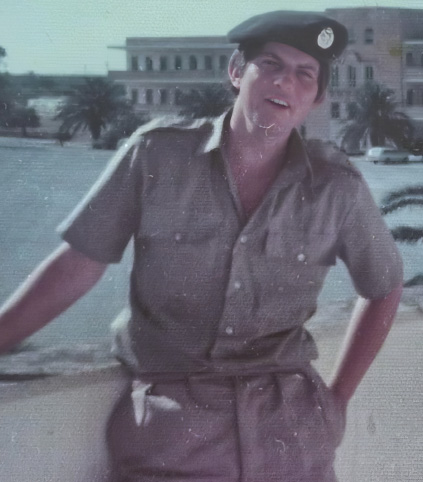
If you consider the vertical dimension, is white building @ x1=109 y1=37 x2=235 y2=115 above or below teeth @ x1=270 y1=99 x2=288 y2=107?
above

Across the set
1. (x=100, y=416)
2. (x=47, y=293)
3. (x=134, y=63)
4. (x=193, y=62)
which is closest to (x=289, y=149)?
(x=193, y=62)

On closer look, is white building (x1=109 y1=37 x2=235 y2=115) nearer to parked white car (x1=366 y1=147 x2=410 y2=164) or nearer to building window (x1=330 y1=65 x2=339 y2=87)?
building window (x1=330 y1=65 x2=339 y2=87)

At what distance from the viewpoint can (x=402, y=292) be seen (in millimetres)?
1606

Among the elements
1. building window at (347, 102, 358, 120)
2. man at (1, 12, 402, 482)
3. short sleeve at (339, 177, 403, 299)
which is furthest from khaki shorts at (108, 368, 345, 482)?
building window at (347, 102, 358, 120)

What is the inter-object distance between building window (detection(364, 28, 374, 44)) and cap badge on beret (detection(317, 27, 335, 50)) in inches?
3.7

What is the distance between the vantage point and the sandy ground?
5.29 feet

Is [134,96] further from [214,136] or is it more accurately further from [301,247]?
[301,247]

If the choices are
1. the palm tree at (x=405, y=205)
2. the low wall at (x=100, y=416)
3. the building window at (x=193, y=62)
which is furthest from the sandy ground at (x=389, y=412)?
the building window at (x=193, y=62)

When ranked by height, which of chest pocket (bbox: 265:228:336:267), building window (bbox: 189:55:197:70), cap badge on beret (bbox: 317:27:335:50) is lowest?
Answer: chest pocket (bbox: 265:228:336:267)

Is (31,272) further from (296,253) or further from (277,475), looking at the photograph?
(277,475)

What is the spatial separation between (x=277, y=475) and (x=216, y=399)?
0.23 metres

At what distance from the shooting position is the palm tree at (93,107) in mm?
1542

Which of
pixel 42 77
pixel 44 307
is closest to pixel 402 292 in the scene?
pixel 44 307

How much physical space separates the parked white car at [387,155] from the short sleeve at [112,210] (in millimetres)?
512
